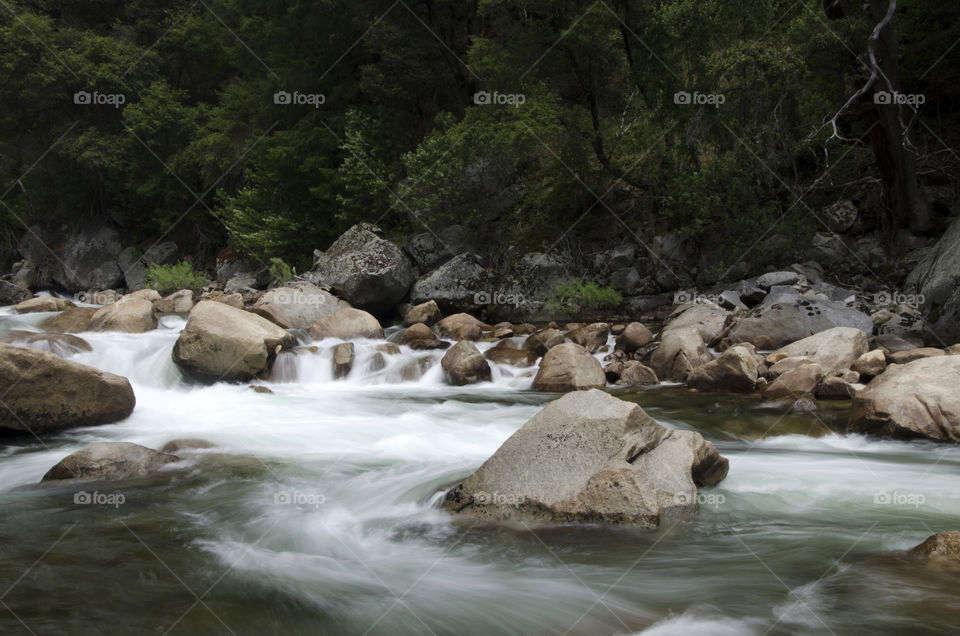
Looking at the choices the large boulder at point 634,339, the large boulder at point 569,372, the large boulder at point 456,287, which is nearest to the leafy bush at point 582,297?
the large boulder at point 456,287

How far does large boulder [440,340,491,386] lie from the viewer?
10.8 m

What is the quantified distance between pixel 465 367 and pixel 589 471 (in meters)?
5.99

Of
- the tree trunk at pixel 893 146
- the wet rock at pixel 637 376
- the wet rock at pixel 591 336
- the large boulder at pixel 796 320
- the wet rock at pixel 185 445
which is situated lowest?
the wet rock at pixel 185 445

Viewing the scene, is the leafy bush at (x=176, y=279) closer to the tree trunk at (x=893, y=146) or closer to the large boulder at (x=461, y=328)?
the large boulder at (x=461, y=328)

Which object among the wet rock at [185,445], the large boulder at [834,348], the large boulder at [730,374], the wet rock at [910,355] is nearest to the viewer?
the wet rock at [185,445]

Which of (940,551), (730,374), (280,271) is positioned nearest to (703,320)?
(730,374)

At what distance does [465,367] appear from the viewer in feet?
35.4

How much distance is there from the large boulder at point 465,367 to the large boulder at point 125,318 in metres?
5.98

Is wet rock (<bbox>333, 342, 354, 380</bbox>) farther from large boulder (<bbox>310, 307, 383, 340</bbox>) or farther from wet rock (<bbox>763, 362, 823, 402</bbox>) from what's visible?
wet rock (<bbox>763, 362, 823, 402</bbox>)

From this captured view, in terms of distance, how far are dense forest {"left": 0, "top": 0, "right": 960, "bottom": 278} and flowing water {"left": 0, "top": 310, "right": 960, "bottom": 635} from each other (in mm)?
7432

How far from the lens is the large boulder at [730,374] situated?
889cm

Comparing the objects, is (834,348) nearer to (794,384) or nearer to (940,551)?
(794,384)

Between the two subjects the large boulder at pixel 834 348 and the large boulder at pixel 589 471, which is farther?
the large boulder at pixel 834 348

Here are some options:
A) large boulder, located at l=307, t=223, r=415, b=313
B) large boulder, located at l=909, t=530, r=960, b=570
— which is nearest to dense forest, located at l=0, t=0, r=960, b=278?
large boulder, located at l=307, t=223, r=415, b=313
